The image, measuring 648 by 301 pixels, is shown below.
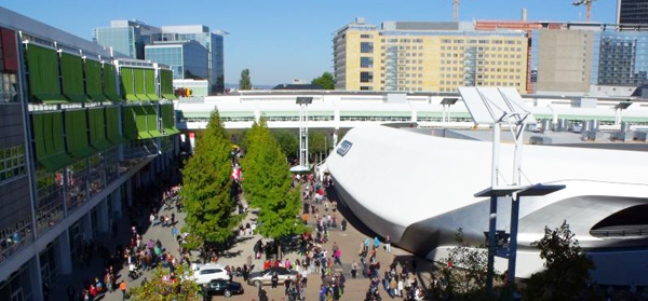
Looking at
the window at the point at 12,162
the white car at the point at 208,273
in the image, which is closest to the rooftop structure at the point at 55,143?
the window at the point at 12,162

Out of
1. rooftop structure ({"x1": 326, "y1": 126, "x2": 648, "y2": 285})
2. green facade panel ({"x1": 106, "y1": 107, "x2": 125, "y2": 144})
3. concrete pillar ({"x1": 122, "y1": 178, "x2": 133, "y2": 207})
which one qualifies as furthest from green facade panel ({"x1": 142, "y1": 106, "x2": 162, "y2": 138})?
rooftop structure ({"x1": 326, "y1": 126, "x2": 648, "y2": 285})

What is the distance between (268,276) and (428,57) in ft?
368

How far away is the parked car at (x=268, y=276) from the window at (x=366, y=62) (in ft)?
354

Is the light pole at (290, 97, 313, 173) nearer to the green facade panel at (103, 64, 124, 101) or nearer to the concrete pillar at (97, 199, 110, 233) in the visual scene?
the concrete pillar at (97, 199, 110, 233)

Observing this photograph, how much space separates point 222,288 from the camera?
21859mm

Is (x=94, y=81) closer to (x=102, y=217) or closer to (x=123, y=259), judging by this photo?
(x=123, y=259)

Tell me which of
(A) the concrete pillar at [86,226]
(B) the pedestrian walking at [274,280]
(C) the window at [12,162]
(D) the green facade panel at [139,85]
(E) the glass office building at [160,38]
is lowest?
(B) the pedestrian walking at [274,280]

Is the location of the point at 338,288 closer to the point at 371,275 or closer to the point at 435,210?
the point at 371,275

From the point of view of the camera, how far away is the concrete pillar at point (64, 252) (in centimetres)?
2436

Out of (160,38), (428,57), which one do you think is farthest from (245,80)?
(428,57)

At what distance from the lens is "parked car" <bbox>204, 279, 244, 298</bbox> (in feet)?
71.3

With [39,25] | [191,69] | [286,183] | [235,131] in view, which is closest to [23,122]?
[39,25]

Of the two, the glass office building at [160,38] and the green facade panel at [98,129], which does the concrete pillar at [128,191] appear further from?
the glass office building at [160,38]

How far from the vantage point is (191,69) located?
14638 cm
